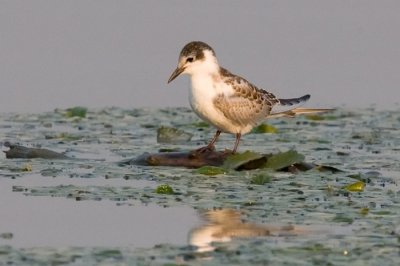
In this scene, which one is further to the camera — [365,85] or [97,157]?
[365,85]

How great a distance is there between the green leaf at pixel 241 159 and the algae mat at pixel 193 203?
0.14m

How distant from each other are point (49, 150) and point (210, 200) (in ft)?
9.97

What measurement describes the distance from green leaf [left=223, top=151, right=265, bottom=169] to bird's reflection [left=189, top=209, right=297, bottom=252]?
259cm

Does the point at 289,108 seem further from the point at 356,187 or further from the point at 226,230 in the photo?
the point at 226,230

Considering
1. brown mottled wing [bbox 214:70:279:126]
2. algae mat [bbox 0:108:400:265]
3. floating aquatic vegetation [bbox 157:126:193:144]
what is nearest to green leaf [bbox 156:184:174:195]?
algae mat [bbox 0:108:400:265]

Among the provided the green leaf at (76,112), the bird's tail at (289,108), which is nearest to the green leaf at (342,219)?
the bird's tail at (289,108)

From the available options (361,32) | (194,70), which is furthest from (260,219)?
(361,32)

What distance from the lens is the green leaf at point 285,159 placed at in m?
14.3

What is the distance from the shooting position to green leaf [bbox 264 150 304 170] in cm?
1426

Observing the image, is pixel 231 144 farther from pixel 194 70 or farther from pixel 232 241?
pixel 232 241

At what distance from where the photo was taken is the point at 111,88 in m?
20.6

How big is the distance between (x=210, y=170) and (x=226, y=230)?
2.95 meters

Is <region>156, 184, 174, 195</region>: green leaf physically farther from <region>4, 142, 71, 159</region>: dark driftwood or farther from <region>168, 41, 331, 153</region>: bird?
<region>4, 142, 71, 159</region>: dark driftwood

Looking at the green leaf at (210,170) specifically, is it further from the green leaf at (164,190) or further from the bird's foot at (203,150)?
the green leaf at (164,190)
